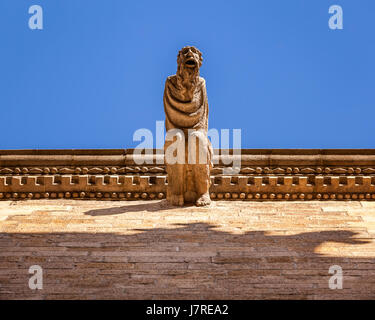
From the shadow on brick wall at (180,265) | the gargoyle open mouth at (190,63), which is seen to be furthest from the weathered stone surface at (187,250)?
the gargoyle open mouth at (190,63)

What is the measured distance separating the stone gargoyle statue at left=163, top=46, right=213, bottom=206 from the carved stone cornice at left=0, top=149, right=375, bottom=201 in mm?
823

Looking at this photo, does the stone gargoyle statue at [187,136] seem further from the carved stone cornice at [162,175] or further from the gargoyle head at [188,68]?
the carved stone cornice at [162,175]

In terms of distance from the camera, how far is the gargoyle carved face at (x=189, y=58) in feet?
25.2

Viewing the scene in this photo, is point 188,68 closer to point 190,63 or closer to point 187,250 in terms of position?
point 190,63

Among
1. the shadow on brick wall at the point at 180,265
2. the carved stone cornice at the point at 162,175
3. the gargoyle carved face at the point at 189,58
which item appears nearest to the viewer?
the shadow on brick wall at the point at 180,265

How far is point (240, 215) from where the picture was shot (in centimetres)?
729

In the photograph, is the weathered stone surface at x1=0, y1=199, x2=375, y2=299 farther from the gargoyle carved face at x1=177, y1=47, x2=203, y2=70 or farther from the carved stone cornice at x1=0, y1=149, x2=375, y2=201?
the gargoyle carved face at x1=177, y1=47, x2=203, y2=70

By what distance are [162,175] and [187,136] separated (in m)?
1.36

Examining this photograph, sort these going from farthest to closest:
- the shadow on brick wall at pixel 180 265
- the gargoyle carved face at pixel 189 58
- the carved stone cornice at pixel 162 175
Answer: the carved stone cornice at pixel 162 175 < the gargoyle carved face at pixel 189 58 < the shadow on brick wall at pixel 180 265

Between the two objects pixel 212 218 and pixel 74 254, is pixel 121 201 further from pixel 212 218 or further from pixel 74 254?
pixel 74 254

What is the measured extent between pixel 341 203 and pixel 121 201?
11.3 feet

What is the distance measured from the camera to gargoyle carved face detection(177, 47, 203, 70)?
7667 millimetres

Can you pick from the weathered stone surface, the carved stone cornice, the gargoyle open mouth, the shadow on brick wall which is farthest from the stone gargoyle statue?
the shadow on brick wall

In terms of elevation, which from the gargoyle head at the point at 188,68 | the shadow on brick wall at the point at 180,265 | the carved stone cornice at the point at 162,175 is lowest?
the shadow on brick wall at the point at 180,265
